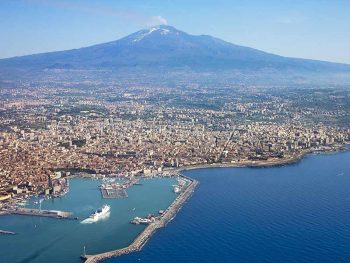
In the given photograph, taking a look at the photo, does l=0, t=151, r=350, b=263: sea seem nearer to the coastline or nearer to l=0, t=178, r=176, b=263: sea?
l=0, t=178, r=176, b=263: sea

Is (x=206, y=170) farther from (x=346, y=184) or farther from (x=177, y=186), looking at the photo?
(x=346, y=184)

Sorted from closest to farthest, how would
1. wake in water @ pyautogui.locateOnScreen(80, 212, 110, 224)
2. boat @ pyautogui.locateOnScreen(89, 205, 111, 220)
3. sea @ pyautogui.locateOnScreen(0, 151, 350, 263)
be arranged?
sea @ pyautogui.locateOnScreen(0, 151, 350, 263) < wake in water @ pyautogui.locateOnScreen(80, 212, 110, 224) < boat @ pyautogui.locateOnScreen(89, 205, 111, 220)

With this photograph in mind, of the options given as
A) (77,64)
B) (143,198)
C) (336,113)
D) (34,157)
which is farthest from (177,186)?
(77,64)

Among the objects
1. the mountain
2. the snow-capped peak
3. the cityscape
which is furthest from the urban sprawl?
the snow-capped peak

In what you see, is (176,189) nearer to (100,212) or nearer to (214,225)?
(100,212)

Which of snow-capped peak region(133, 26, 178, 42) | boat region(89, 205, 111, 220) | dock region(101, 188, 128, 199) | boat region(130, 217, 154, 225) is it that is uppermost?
snow-capped peak region(133, 26, 178, 42)

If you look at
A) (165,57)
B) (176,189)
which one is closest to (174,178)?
(176,189)

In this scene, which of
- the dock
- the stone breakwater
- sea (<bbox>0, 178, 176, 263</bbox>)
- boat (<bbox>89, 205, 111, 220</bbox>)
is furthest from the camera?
the dock
